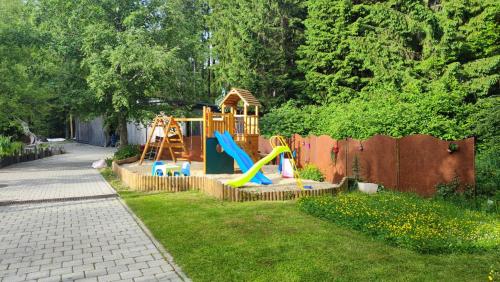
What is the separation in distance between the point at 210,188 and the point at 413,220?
19.1ft

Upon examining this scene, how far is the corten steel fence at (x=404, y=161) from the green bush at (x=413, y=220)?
34.9 inches

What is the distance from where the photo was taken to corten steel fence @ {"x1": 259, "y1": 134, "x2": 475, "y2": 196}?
35.6 ft

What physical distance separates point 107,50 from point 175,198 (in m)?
12.1

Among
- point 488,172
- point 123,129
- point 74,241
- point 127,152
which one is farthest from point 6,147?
point 488,172

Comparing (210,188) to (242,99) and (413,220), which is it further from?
(242,99)

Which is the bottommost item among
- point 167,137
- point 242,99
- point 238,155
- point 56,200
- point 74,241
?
point 74,241

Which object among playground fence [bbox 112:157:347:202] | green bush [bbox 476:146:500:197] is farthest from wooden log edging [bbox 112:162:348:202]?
green bush [bbox 476:146:500:197]

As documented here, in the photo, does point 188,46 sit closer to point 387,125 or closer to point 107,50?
point 107,50

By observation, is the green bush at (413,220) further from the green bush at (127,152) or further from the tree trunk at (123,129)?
the tree trunk at (123,129)

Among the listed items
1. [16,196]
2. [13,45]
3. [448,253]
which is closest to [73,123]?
[13,45]

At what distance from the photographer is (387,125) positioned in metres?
13.9

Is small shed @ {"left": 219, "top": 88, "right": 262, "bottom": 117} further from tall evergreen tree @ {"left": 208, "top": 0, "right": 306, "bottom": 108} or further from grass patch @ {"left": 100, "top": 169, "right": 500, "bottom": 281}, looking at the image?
grass patch @ {"left": 100, "top": 169, "right": 500, "bottom": 281}

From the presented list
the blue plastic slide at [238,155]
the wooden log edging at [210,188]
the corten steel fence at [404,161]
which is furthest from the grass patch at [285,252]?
the corten steel fence at [404,161]

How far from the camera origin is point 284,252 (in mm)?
6223
